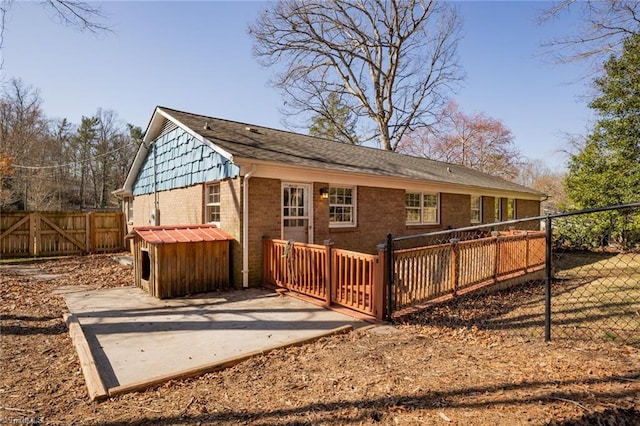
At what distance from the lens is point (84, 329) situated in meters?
5.28

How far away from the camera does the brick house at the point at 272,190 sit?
8.36 meters

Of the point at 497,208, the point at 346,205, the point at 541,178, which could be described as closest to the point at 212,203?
the point at 346,205

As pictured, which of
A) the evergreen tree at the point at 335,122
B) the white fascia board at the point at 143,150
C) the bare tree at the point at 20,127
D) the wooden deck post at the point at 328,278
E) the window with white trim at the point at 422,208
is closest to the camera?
the wooden deck post at the point at 328,278

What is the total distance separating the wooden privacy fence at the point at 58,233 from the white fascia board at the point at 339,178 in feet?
36.3

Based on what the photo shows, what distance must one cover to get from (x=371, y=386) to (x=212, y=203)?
757cm

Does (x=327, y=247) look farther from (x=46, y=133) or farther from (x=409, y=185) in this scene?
(x=46, y=133)

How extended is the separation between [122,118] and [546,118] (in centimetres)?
4203

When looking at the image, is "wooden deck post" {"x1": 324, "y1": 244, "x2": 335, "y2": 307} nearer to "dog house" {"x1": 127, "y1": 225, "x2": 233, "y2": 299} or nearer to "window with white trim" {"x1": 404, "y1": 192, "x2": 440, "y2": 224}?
"dog house" {"x1": 127, "y1": 225, "x2": 233, "y2": 299}

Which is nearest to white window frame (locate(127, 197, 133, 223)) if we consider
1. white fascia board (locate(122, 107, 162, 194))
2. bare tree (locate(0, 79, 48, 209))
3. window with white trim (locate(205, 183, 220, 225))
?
white fascia board (locate(122, 107, 162, 194))

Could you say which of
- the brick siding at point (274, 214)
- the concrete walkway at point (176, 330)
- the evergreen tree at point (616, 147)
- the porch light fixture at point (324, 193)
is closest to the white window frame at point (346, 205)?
the brick siding at point (274, 214)

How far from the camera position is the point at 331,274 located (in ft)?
21.8

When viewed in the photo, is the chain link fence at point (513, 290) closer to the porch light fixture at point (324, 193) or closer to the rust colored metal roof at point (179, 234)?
the porch light fixture at point (324, 193)

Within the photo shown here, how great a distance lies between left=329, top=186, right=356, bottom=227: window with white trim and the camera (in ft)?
34.0

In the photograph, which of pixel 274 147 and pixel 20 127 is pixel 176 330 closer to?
pixel 274 147
